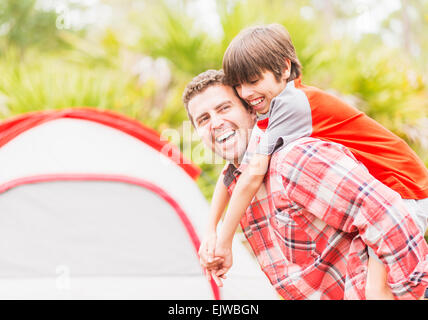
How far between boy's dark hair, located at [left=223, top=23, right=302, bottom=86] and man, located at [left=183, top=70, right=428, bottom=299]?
10cm

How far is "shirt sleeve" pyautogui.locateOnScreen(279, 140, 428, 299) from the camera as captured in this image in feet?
2.05

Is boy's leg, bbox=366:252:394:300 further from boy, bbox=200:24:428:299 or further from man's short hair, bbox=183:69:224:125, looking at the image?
man's short hair, bbox=183:69:224:125

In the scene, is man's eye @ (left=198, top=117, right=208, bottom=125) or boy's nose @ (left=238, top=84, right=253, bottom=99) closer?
boy's nose @ (left=238, top=84, right=253, bottom=99)

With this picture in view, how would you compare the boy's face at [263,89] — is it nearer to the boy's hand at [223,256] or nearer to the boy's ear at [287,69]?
the boy's ear at [287,69]

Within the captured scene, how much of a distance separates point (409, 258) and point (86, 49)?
3559mm

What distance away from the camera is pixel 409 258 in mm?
625

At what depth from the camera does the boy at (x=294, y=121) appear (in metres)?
0.70

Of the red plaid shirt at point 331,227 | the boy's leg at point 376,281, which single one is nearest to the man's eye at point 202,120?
the red plaid shirt at point 331,227

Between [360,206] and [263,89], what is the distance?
25cm

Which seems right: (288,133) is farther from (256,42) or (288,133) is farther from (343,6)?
(343,6)

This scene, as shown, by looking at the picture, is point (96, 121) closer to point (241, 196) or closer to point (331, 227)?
point (241, 196)

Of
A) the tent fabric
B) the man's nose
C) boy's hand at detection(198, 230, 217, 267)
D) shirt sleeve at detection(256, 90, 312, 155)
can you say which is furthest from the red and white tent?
shirt sleeve at detection(256, 90, 312, 155)

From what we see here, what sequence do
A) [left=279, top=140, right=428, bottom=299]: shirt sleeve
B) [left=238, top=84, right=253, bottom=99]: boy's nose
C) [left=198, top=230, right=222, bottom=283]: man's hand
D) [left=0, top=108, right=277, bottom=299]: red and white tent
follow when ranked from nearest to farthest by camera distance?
1. [left=279, top=140, right=428, bottom=299]: shirt sleeve
2. [left=238, top=84, right=253, bottom=99]: boy's nose
3. [left=198, top=230, right=222, bottom=283]: man's hand
4. [left=0, top=108, right=277, bottom=299]: red and white tent
